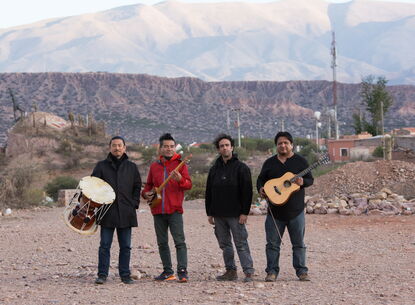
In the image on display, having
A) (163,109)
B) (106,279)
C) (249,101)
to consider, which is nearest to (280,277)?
(106,279)

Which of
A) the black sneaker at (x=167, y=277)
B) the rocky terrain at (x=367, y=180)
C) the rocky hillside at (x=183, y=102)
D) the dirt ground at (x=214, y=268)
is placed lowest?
the dirt ground at (x=214, y=268)

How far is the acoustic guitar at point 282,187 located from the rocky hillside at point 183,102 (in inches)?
2630

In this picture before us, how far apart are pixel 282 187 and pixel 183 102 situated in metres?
89.6

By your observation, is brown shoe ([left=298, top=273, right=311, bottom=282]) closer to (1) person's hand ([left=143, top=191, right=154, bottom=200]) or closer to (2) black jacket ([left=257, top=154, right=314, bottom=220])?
(2) black jacket ([left=257, top=154, right=314, bottom=220])

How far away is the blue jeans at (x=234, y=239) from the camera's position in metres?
8.79

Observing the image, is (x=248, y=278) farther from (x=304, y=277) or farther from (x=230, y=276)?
(x=304, y=277)

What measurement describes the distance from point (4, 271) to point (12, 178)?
55.1 ft

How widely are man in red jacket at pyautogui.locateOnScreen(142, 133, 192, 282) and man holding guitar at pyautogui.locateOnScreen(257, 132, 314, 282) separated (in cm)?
97

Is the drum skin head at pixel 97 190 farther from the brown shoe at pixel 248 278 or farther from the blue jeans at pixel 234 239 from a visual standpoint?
the brown shoe at pixel 248 278

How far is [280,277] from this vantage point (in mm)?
9211

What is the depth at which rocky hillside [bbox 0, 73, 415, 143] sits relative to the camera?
8506 cm

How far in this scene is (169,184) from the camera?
8789 mm

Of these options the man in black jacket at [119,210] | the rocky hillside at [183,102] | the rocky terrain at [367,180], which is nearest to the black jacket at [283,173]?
the man in black jacket at [119,210]

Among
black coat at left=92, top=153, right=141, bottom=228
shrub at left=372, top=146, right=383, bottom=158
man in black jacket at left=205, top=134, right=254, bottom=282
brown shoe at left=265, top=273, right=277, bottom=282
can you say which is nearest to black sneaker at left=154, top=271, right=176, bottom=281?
man in black jacket at left=205, top=134, right=254, bottom=282
